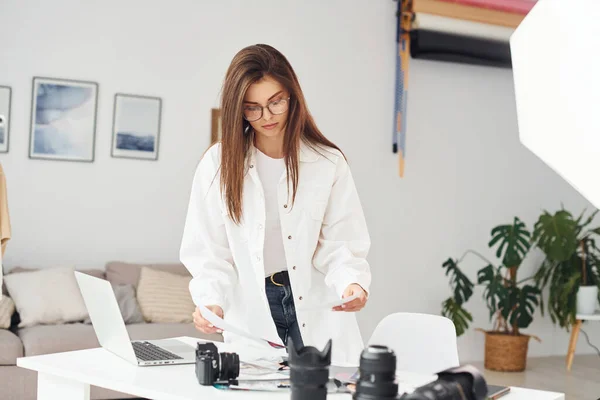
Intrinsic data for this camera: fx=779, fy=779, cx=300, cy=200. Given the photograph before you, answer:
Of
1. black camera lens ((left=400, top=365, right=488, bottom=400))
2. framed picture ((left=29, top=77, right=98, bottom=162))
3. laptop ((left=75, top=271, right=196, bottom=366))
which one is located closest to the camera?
black camera lens ((left=400, top=365, right=488, bottom=400))

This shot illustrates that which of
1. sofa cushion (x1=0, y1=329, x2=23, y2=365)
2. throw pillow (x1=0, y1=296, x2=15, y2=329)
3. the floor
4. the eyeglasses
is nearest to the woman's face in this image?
the eyeglasses

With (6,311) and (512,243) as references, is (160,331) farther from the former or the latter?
(512,243)

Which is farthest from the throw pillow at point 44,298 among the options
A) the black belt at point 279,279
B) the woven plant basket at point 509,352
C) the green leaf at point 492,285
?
the woven plant basket at point 509,352

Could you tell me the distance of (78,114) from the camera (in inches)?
193

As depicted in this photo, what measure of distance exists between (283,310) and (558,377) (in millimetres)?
3852

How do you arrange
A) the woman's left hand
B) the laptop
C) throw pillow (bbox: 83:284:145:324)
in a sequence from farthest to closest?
throw pillow (bbox: 83:284:145:324) < the woman's left hand < the laptop

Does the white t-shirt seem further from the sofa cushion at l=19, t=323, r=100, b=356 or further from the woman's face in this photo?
the sofa cushion at l=19, t=323, r=100, b=356

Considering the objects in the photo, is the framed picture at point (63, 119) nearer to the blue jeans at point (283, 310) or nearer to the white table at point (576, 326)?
the blue jeans at point (283, 310)

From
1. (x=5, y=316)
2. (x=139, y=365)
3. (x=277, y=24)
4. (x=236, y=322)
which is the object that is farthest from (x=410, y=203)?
(x=139, y=365)

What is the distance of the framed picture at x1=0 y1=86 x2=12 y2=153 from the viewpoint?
475 centimetres

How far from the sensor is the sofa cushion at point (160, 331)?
4.23 meters

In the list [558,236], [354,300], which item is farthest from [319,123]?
[354,300]

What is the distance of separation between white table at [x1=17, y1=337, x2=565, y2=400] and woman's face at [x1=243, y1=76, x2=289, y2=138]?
0.70 m

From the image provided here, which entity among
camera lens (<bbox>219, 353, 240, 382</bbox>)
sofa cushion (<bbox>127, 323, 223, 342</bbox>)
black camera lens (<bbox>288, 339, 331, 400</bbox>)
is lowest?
sofa cushion (<bbox>127, 323, 223, 342</bbox>)
